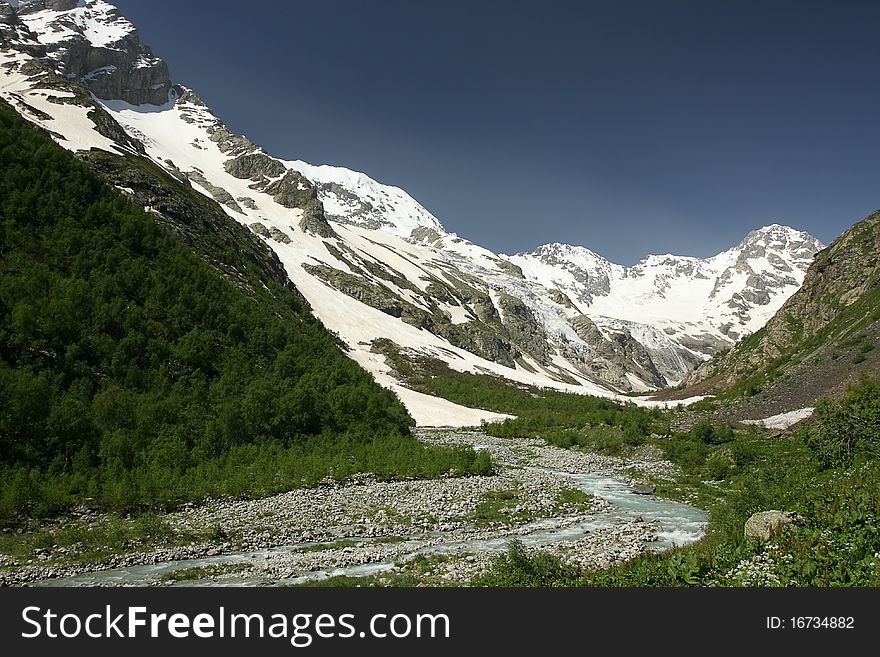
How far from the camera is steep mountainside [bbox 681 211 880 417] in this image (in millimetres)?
40634

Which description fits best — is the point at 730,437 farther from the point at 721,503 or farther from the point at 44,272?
the point at 44,272

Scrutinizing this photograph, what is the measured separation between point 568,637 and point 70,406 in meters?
25.1

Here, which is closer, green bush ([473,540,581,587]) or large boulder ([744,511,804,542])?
green bush ([473,540,581,587])

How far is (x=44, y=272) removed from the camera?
29.8 m

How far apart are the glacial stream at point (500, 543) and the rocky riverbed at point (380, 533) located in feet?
0.19

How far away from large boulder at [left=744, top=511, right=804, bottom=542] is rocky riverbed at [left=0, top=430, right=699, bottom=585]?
411 centimetres

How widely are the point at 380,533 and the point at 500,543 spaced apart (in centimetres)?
466

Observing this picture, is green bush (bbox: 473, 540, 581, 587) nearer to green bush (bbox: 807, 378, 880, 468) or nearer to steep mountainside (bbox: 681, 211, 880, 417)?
green bush (bbox: 807, 378, 880, 468)

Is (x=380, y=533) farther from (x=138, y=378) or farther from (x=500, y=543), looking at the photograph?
(x=138, y=378)

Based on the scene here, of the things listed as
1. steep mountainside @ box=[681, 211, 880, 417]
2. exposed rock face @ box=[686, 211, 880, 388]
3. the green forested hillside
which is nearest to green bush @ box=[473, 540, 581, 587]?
the green forested hillside

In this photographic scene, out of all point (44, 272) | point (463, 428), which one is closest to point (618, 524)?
point (44, 272)

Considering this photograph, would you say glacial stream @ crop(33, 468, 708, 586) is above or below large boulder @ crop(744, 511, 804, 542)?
below

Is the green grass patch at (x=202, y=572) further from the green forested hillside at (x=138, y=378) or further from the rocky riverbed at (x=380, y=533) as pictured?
the green forested hillside at (x=138, y=378)

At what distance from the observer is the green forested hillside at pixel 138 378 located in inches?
885
